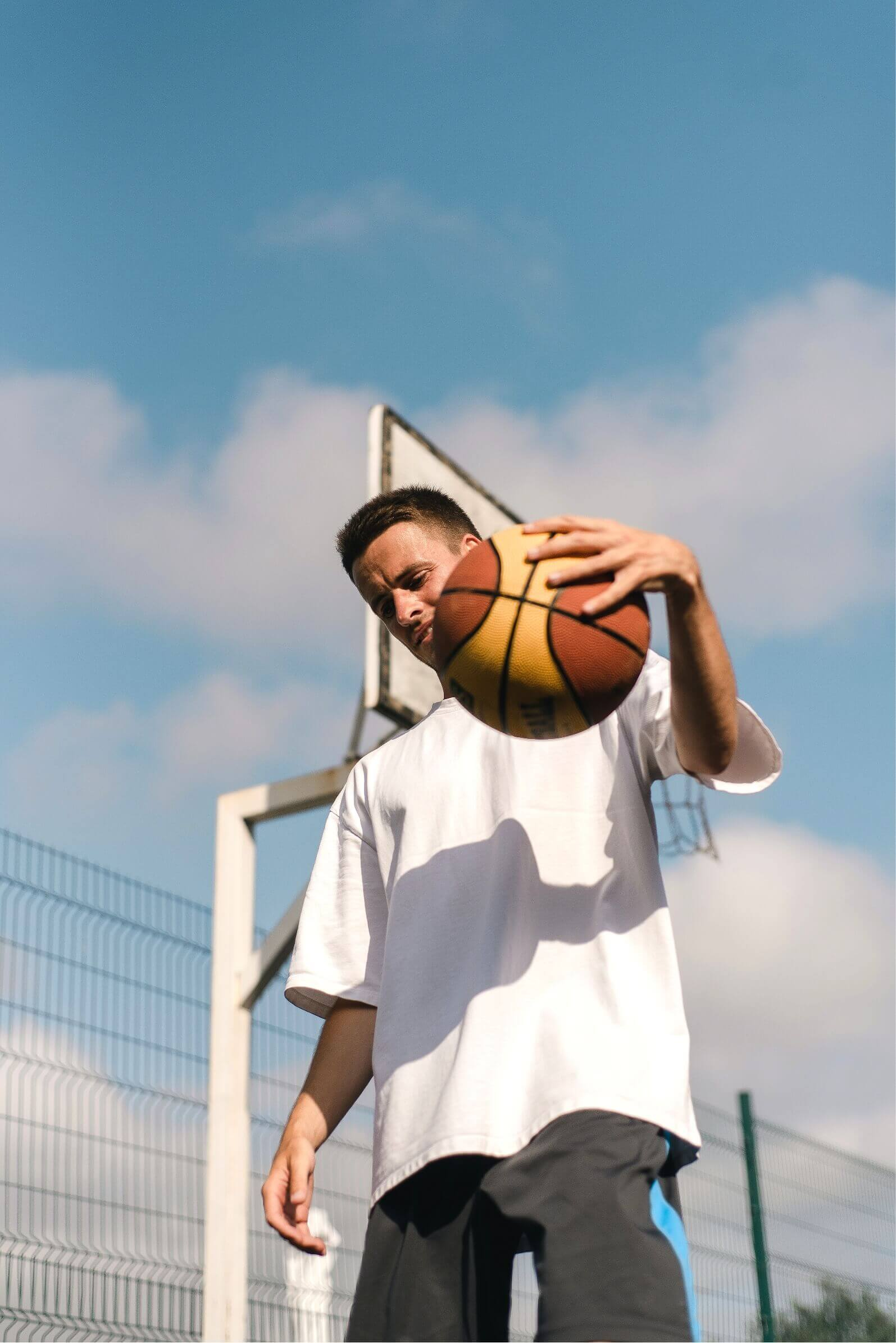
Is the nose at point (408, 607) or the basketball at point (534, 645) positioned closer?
the basketball at point (534, 645)

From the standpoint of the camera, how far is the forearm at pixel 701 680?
233 centimetres

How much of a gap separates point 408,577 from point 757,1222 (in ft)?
21.9

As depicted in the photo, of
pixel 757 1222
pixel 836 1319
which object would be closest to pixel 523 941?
pixel 757 1222

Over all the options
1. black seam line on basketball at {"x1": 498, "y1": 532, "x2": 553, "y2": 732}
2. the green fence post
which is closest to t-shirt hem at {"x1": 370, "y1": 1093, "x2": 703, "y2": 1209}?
black seam line on basketball at {"x1": 498, "y1": 532, "x2": 553, "y2": 732}

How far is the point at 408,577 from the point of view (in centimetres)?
319

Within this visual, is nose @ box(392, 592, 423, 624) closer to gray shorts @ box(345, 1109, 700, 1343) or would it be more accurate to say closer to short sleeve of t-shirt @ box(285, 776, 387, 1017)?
short sleeve of t-shirt @ box(285, 776, 387, 1017)

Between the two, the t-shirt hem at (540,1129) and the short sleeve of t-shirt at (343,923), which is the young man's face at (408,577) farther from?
the t-shirt hem at (540,1129)

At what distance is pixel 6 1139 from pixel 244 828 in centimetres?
286

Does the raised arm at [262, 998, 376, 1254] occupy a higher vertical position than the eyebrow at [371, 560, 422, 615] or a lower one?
lower

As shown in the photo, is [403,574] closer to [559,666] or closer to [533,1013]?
A: [559,666]

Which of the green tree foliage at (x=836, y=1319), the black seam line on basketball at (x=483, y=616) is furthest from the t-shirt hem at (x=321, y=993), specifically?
the green tree foliage at (x=836, y=1319)

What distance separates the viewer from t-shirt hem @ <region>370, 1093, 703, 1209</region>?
7.59 feet

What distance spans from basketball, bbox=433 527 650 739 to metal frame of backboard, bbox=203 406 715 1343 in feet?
16.7

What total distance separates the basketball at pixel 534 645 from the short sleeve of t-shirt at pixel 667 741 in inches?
4.7
